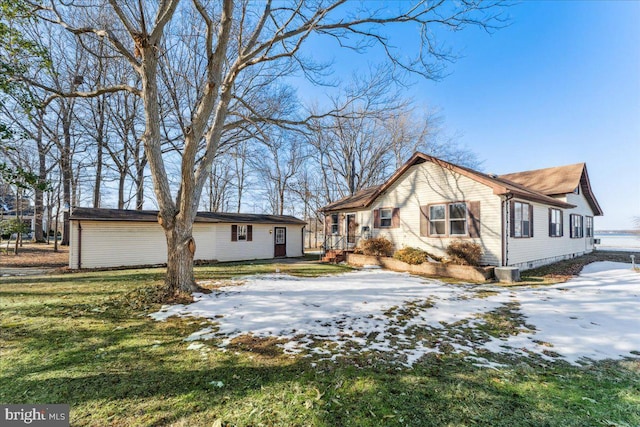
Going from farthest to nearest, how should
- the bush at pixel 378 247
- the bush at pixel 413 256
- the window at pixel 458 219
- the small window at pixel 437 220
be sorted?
the bush at pixel 378 247 → the small window at pixel 437 220 → the bush at pixel 413 256 → the window at pixel 458 219

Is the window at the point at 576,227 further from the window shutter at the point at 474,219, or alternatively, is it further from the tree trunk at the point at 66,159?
the tree trunk at the point at 66,159

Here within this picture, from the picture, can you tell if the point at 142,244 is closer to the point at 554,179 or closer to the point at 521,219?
the point at 521,219

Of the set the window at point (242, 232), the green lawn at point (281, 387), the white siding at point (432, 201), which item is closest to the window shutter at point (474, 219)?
the white siding at point (432, 201)

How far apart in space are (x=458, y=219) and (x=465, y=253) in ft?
5.32

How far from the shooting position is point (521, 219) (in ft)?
35.8

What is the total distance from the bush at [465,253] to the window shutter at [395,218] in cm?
332

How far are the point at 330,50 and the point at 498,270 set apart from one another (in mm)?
9271

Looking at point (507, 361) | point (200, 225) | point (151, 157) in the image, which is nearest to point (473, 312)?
point (507, 361)

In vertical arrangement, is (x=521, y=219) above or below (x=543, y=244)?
above

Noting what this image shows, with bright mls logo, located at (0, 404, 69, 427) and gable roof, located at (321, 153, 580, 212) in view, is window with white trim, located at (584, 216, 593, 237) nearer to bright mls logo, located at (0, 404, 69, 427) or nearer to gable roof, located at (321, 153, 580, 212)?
gable roof, located at (321, 153, 580, 212)

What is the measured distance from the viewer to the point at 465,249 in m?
10.3

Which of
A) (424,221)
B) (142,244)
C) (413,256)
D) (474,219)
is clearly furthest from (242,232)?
(474,219)

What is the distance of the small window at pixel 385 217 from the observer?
556 inches

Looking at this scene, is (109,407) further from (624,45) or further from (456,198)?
(624,45)
